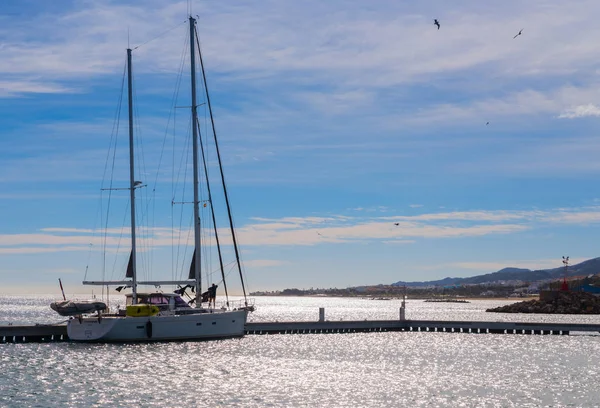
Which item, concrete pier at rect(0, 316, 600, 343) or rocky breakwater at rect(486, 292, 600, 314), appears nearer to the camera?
concrete pier at rect(0, 316, 600, 343)

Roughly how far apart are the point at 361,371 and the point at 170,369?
37.0ft

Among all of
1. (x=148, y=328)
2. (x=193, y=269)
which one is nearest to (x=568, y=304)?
(x=193, y=269)

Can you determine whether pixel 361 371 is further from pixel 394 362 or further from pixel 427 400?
pixel 427 400

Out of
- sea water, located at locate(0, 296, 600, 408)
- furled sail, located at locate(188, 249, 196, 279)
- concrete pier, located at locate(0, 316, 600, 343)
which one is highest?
furled sail, located at locate(188, 249, 196, 279)

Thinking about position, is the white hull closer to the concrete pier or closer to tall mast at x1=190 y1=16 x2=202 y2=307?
tall mast at x1=190 y1=16 x2=202 y2=307

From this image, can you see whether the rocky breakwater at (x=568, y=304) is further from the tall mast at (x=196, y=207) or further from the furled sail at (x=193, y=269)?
the furled sail at (x=193, y=269)

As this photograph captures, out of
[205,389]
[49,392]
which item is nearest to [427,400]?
[205,389]

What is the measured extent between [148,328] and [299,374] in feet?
51.4

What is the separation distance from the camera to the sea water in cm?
3803

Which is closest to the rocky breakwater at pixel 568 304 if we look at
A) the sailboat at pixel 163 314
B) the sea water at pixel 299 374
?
the sea water at pixel 299 374

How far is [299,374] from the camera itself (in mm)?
47188

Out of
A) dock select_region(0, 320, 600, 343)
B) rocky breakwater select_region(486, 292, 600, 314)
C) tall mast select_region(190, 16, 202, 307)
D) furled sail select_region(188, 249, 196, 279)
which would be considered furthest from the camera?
rocky breakwater select_region(486, 292, 600, 314)

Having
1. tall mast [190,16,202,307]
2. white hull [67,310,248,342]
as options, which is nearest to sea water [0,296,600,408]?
white hull [67,310,248,342]

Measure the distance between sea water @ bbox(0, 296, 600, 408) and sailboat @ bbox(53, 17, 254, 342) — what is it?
0.91m
